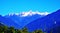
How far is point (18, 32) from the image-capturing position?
3284 cm

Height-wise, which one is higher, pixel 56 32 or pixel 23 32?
pixel 56 32

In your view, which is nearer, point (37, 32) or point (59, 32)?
point (37, 32)

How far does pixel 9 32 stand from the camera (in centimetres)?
3262

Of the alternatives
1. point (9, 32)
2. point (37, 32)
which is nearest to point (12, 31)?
point (9, 32)

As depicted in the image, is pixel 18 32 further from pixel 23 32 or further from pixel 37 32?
pixel 37 32

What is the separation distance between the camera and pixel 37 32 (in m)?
31.9

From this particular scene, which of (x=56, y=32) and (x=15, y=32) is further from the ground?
(x=56, y=32)

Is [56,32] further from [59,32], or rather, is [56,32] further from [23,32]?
[23,32]

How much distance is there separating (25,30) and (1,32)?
381 cm

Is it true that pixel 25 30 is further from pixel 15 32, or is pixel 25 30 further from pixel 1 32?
pixel 1 32

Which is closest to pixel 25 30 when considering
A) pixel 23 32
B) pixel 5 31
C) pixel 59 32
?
pixel 23 32

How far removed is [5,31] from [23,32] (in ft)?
9.44

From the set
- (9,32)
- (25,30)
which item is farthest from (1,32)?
(25,30)

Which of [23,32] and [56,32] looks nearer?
[23,32]
